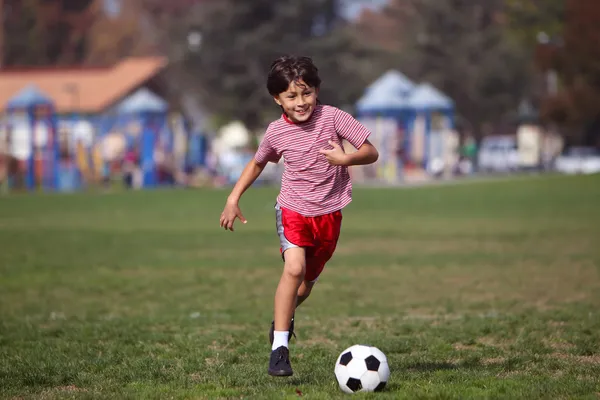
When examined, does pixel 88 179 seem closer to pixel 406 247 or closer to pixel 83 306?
pixel 406 247

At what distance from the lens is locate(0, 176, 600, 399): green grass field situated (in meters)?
6.84

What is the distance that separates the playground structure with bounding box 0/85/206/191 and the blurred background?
0.09 m

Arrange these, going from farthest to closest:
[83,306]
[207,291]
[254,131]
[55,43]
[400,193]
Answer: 1. [55,43]
2. [254,131]
3. [400,193]
4. [207,291]
5. [83,306]

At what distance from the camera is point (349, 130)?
6.86 metres

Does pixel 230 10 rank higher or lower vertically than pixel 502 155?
higher

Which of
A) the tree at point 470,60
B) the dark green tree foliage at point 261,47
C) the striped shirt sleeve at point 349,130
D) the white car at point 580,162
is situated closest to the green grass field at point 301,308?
the striped shirt sleeve at point 349,130

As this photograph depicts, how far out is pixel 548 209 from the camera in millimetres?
28516

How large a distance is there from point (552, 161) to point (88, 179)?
92.4ft

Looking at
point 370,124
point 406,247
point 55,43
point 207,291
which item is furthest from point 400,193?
point 55,43

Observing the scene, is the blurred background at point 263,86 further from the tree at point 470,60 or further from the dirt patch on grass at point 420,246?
the dirt patch on grass at point 420,246

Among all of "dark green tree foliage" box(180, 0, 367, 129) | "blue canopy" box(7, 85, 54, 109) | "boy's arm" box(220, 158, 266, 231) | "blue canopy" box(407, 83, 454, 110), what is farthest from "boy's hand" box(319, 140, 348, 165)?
"dark green tree foliage" box(180, 0, 367, 129)

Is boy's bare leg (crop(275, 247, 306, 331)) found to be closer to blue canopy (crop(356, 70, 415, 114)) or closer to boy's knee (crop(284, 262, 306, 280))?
boy's knee (crop(284, 262, 306, 280))

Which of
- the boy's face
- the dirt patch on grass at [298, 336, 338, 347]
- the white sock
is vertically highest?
the boy's face

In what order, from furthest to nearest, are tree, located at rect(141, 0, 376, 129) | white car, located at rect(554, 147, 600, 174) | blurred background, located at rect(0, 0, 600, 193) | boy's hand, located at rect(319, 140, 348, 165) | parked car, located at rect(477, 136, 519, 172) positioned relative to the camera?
1. tree, located at rect(141, 0, 376, 129)
2. parked car, located at rect(477, 136, 519, 172)
3. white car, located at rect(554, 147, 600, 174)
4. blurred background, located at rect(0, 0, 600, 193)
5. boy's hand, located at rect(319, 140, 348, 165)
